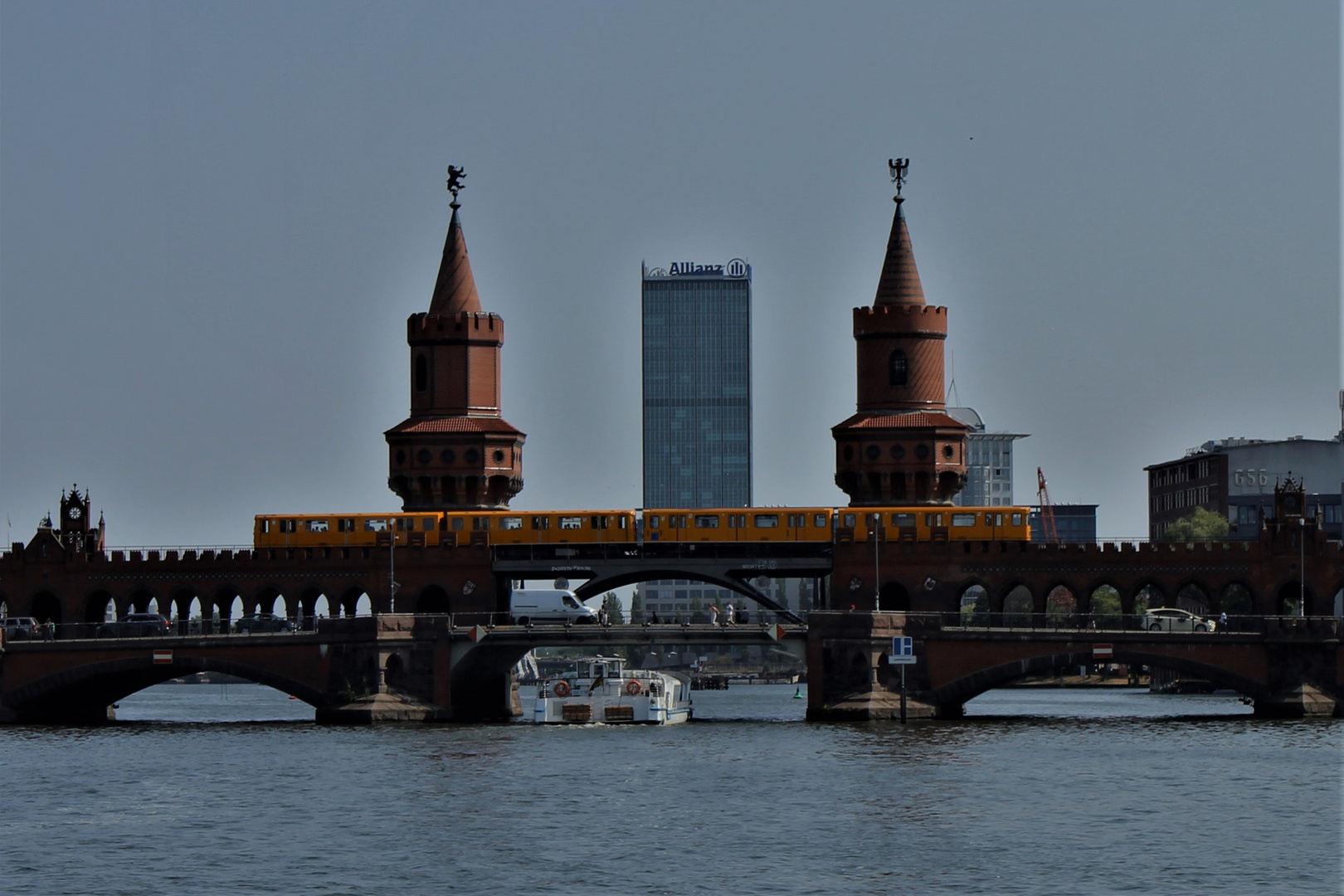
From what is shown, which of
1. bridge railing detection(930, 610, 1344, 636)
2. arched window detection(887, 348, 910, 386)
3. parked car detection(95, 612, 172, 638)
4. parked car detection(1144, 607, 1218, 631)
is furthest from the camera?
arched window detection(887, 348, 910, 386)

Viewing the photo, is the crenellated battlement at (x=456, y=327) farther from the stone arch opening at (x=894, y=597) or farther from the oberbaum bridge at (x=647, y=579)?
the stone arch opening at (x=894, y=597)

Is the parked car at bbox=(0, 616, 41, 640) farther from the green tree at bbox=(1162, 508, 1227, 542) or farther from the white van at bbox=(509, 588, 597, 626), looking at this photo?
the green tree at bbox=(1162, 508, 1227, 542)

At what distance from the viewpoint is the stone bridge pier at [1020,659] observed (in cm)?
11575

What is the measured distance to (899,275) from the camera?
14112 cm

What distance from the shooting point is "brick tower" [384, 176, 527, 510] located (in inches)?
5551

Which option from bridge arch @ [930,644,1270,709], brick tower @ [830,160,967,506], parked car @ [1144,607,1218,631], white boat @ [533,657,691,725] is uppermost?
brick tower @ [830,160,967,506]

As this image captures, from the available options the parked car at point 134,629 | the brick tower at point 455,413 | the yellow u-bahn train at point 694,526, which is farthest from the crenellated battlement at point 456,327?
the parked car at point 134,629

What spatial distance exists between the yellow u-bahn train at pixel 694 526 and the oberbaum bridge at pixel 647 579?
635 millimetres

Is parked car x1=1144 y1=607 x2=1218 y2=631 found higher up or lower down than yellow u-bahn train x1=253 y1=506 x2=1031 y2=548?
lower down

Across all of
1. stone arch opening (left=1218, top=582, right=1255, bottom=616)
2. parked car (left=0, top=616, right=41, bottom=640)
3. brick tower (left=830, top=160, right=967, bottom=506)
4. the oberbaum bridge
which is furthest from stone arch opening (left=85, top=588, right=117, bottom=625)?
stone arch opening (left=1218, top=582, right=1255, bottom=616)

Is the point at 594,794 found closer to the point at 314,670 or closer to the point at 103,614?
the point at 314,670

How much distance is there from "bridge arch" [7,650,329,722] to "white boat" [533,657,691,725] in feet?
Answer: 37.0

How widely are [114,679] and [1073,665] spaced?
48.9m

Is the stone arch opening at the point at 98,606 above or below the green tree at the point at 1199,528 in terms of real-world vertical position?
below
